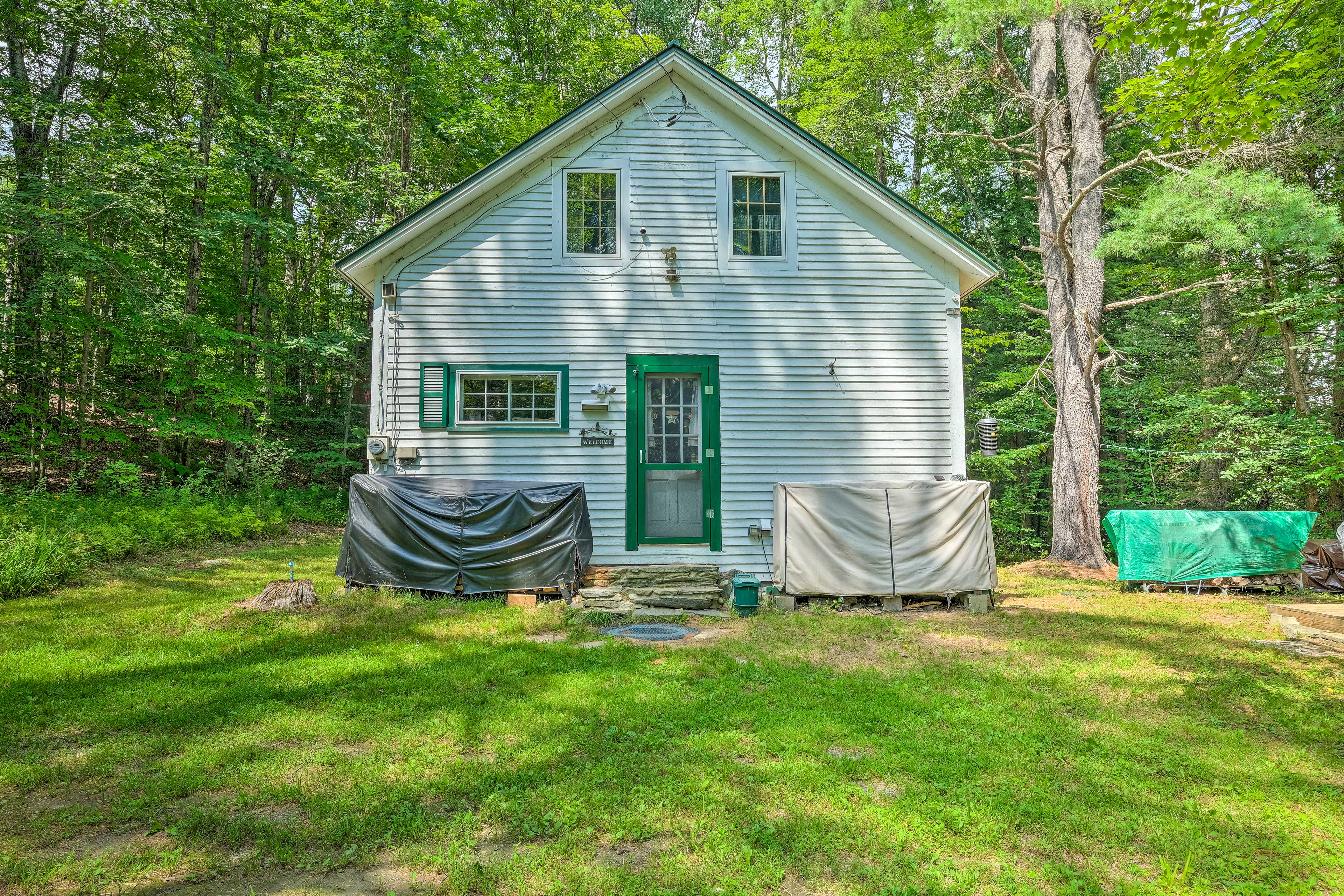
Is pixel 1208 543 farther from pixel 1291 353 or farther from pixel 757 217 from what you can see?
pixel 757 217

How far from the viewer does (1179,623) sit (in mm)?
7066

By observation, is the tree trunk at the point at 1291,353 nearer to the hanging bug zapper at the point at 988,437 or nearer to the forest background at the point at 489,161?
the forest background at the point at 489,161

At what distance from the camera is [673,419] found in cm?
857

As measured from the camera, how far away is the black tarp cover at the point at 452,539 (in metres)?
7.32

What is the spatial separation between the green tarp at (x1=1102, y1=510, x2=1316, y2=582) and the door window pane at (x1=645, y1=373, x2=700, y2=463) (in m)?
6.24

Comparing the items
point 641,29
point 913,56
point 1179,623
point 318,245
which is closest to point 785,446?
point 1179,623

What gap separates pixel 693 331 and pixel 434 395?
11.3 feet

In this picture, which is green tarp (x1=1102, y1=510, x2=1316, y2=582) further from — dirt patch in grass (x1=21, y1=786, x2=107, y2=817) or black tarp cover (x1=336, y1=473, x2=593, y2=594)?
dirt patch in grass (x1=21, y1=786, x2=107, y2=817)

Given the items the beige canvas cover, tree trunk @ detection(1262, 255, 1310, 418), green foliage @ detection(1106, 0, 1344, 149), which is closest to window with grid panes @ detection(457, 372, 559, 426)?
the beige canvas cover

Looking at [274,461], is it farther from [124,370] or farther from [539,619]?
[539,619]

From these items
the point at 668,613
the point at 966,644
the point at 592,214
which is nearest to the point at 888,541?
the point at 966,644

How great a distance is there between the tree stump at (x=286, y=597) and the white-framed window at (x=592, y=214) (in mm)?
4888

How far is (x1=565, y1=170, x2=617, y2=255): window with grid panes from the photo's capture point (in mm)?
8688

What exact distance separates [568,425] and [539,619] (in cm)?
270
